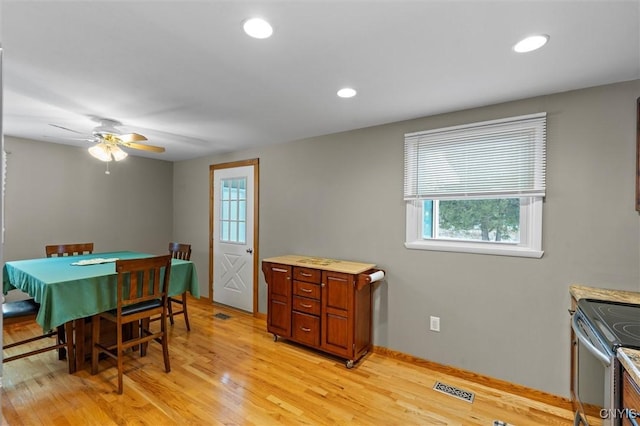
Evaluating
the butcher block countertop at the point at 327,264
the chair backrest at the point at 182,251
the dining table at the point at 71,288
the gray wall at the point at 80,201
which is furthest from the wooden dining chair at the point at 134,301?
the gray wall at the point at 80,201

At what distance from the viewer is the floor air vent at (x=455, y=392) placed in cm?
237

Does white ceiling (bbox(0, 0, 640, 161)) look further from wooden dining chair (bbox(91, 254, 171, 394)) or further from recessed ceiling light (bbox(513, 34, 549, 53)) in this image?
wooden dining chair (bbox(91, 254, 171, 394))

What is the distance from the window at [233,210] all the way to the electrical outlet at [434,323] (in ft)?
8.48

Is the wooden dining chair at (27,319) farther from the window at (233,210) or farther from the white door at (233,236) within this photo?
the window at (233,210)

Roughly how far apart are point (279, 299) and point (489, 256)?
2040 millimetres

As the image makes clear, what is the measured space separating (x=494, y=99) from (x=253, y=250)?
10.4ft

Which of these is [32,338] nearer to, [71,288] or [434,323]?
[71,288]

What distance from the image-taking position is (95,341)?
2.65 metres

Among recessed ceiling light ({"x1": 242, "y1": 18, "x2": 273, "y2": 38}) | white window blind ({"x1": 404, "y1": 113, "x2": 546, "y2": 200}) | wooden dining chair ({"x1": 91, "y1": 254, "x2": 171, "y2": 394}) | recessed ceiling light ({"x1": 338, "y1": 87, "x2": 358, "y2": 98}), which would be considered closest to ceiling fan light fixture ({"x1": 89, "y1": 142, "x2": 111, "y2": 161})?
wooden dining chair ({"x1": 91, "y1": 254, "x2": 171, "y2": 394})

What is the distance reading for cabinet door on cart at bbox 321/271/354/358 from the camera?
282cm

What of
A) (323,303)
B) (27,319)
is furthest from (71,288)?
(323,303)

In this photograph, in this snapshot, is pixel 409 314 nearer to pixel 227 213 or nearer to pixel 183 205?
pixel 227 213

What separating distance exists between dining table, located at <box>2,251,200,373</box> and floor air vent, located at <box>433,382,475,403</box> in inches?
100.0

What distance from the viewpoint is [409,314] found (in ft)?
9.62
